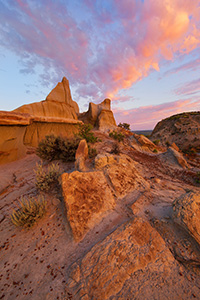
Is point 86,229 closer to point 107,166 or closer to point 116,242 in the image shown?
point 116,242

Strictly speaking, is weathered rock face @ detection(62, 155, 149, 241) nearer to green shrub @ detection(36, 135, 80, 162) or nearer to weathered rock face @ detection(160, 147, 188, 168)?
green shrub @ detection(36, 135, 80, 162)

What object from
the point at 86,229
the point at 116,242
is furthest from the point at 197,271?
the point at 86,229

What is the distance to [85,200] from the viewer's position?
374 cm

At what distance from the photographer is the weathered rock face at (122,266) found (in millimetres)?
1989

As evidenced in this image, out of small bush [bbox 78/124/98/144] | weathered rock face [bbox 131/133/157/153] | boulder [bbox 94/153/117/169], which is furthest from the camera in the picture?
weathered rock face [bbox 131/133/157/153]

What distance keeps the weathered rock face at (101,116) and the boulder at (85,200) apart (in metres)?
17.2

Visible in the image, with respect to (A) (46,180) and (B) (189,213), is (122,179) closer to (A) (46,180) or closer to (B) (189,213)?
(B) (189,213)

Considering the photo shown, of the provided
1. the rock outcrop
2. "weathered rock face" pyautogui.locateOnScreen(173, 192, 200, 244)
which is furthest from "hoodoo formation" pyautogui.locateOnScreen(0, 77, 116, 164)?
the rock outcrop

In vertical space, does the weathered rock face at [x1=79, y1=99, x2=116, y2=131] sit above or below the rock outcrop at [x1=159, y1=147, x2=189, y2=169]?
above

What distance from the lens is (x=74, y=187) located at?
154 inches

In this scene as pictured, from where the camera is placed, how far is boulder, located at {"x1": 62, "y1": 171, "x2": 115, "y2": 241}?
10.6 feet

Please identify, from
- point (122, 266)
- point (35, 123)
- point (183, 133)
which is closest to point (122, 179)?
point (122, 266)

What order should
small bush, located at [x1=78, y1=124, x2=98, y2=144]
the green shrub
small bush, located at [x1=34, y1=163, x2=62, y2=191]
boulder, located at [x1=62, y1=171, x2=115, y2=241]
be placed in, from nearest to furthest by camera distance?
boulder, located at [x1=62, y1=171, x2=115, y2=241] → small bush, located at [x1=34, y1=163, x2=62, y2=191] → the green shrub → small bush, located at [x1=78, y1=124, x2=98, y2=144]

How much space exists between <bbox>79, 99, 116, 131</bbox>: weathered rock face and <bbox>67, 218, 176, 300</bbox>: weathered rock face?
19010 millimetres
